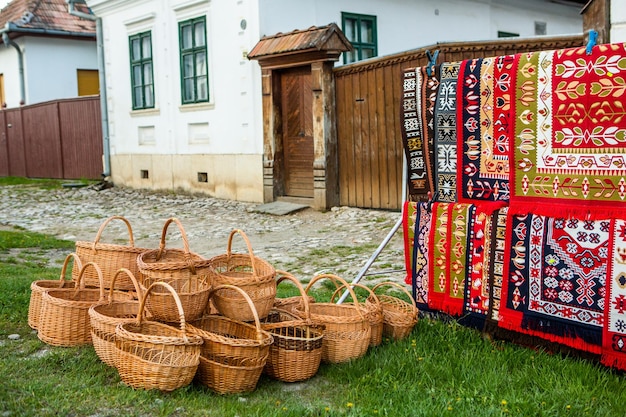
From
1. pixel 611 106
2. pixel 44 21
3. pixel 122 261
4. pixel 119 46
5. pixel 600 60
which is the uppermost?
pixel 44 21

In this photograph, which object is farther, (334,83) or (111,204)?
(111,204)

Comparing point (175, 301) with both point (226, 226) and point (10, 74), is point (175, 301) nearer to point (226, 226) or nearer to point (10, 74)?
point (226, 226)

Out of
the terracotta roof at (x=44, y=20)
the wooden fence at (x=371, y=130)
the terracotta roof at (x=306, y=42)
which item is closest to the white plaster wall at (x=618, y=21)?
the wooden fence at (x=371, y=130)

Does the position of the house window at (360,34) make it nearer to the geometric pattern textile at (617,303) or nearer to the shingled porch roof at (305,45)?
the shingled porch roof at (305,45)

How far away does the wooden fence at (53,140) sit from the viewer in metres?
18.3

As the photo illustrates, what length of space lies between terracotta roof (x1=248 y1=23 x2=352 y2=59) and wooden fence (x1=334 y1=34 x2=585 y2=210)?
0.39 metres

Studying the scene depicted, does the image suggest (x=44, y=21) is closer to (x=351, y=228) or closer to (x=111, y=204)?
(x=111, y=204)

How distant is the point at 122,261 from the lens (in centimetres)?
483

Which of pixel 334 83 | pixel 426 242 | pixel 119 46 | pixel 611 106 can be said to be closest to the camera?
pixel 611 106

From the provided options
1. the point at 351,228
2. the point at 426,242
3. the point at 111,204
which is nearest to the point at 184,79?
the point at 111,204

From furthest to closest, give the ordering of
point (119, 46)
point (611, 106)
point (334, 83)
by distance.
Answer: point (119, 46) < point (334, 83) < point (611, 106)

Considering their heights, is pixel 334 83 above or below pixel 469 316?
above

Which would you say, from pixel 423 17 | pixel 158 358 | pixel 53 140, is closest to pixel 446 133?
pixel 158 358

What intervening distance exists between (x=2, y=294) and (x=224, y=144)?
8034 mm
